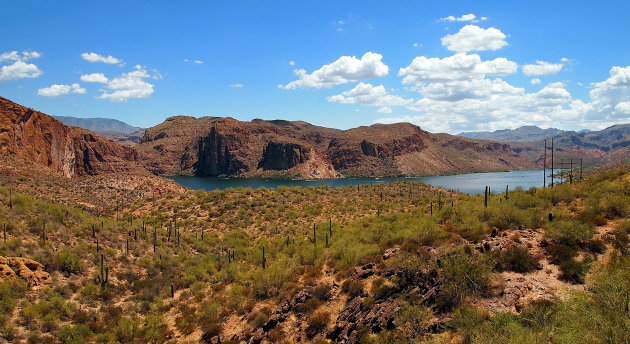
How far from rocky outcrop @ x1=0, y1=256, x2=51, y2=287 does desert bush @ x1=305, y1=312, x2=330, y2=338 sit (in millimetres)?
16460

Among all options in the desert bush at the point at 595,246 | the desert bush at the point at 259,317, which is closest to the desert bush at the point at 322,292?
the desert bush at the point at 259,317

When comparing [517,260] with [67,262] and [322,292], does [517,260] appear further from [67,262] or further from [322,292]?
[67,262]

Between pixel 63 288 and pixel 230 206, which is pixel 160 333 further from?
pixel 230 206

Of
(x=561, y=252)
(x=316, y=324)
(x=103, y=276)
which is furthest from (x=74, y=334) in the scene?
(x=561, y=252)

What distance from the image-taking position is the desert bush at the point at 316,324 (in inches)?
611

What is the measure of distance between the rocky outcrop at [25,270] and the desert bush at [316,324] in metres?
16.5

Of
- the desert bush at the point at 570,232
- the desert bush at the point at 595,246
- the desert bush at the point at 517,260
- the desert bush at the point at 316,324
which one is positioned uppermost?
the desert bush at the point at 570,232

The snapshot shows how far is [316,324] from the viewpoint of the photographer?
15773 millimetres

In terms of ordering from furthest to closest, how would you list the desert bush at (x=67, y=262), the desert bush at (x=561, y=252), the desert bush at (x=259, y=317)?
the desert bush at (x=67, y=262) < the desert bush at (x=259, y=317) < the desert bush at (x=561, y=252)

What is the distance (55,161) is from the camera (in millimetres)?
85938

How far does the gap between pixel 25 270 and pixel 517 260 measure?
Answer: 26548 mm

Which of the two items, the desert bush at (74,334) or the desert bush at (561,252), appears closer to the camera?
the desert bush at (561,252)

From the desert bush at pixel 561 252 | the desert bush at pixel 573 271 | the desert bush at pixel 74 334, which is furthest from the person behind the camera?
the desert bush at pixel 74 334

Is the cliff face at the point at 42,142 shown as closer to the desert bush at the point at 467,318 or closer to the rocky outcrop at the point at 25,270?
the rocky outcrop at the point at 25,270
